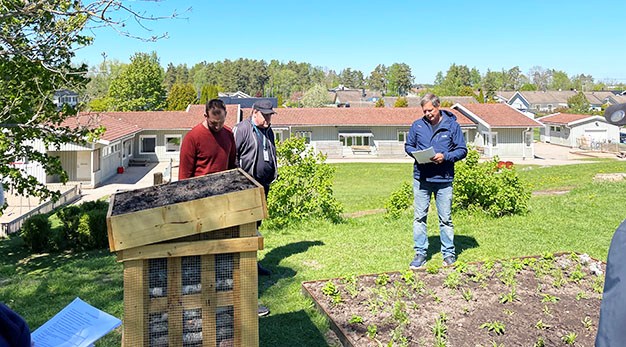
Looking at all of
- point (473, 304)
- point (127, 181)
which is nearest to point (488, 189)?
point (473, 304)

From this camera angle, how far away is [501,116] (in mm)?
41781

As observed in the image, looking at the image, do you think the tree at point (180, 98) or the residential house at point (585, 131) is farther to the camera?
the tree at point (180, 98)

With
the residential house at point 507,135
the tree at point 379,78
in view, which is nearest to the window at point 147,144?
the residential house at point 507,135

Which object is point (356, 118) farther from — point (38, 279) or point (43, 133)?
point (38, 279)

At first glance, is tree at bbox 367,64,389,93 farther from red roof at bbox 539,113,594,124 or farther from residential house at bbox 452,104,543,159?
residential house at bbox 452,104,543,159

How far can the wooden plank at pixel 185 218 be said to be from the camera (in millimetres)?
2719

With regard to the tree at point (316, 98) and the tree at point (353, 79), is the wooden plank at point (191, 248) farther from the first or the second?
the tree at point (353, 79)

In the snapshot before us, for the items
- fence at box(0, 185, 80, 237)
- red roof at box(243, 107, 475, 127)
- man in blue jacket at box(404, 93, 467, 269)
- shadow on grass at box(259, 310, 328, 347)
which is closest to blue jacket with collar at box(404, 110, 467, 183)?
man in blue jacket at box(404, 93, 467, 269)

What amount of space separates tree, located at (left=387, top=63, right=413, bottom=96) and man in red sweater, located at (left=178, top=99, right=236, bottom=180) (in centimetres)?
12056

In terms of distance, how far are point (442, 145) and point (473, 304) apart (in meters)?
1.90

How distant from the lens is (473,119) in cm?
4262

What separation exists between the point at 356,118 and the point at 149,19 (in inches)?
1447

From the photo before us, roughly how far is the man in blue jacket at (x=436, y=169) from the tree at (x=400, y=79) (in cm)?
11933

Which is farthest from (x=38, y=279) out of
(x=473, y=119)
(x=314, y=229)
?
(x=473, y=119)
